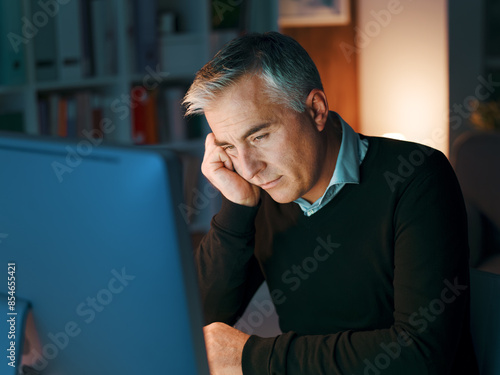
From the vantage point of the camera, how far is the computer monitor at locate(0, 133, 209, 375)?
1.96ft

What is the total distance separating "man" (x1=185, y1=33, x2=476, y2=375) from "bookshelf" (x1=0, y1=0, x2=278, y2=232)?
5.58 ft

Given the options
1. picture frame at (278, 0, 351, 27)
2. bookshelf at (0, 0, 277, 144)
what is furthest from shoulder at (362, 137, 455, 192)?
picture frame at (278, 0, 351, 27)

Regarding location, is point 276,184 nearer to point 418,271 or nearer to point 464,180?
point 418,271

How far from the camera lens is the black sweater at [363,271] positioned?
1024mm

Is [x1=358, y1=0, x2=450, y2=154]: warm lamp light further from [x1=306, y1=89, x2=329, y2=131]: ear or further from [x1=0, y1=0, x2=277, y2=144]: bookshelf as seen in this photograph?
[x1=306, y1=89, x2=329, y2=131]: ear

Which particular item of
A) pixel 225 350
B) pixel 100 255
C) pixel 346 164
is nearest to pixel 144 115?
pixel 346 164

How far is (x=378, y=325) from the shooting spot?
1244 mm

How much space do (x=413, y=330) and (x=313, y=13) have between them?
3327mm

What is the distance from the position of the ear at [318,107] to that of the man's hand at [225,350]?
1.50ft

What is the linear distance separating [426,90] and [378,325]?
9.36 ft

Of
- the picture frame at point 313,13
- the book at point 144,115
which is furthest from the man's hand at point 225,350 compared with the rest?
the picture frame at point 313,13

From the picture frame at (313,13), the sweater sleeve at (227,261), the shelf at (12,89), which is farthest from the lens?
the picture frame at (313,13)

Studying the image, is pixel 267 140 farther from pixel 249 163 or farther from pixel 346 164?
pixel 346 164

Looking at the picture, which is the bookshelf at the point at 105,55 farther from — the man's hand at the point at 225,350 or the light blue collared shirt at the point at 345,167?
the man's hand at the point at 225,350
